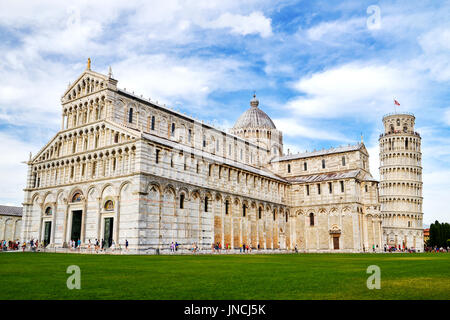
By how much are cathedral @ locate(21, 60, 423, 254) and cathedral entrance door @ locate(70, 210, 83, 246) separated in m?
0.11

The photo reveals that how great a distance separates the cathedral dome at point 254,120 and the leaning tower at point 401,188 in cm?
3297

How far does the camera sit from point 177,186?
4266 cm

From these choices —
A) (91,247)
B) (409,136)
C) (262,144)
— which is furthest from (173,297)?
(409,136)

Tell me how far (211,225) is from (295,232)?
71.1ft

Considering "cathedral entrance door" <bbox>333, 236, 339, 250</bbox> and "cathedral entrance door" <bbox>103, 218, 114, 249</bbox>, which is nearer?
"cathedral entrance door" <bbox>103, 218, 114, 249</bbox>

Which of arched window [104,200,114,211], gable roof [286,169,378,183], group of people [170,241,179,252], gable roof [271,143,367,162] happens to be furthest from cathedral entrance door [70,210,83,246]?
gable roof [271,143,367,162]

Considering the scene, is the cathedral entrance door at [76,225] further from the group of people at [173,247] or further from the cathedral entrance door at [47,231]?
the group of people at [173,247]

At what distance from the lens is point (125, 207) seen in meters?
39.7

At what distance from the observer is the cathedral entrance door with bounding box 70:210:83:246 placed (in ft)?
144

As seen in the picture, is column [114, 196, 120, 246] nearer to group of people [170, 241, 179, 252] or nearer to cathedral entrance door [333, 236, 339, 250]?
group of people [170, 241, 179, 252]

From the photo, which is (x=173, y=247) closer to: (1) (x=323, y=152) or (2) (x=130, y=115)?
(2) (x=130, y=115)

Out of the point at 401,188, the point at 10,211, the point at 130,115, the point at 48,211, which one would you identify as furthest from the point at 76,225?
the point at 401,188

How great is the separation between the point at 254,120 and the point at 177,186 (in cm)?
3578

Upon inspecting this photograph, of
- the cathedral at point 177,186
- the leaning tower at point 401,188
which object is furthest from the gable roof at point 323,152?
the leaning tower at point 401,188
